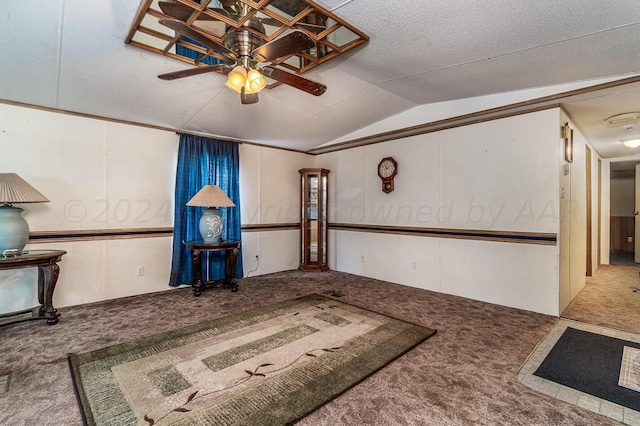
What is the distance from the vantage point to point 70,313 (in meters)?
3.34

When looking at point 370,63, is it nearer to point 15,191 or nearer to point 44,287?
point 15,191

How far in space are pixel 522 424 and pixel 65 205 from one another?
472 centimetres

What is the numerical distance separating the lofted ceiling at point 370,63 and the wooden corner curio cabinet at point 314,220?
1.54 metres

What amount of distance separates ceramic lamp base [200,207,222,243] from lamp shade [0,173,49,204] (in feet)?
5.54

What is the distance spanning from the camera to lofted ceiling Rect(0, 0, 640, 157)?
2.03 metres

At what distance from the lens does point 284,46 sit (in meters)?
1.99

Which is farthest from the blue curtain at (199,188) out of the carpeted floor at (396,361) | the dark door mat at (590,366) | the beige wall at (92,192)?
the dark door mat at (590,366)

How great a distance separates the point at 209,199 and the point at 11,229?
1906 mm

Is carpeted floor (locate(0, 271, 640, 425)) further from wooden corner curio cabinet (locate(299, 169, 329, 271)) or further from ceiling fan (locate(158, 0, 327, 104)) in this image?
ceiling fan (locate(158, 0, 327, 104))

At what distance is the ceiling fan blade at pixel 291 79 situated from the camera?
234 cm

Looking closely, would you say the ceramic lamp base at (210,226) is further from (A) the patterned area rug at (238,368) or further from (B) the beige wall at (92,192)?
(A) the patterned area rug at (238,368)

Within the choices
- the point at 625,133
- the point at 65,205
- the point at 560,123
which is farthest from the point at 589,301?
the point at 65,205

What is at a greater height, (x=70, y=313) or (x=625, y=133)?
(x=625, y=133)

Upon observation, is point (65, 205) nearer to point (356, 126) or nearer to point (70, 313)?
point (70, 313)
